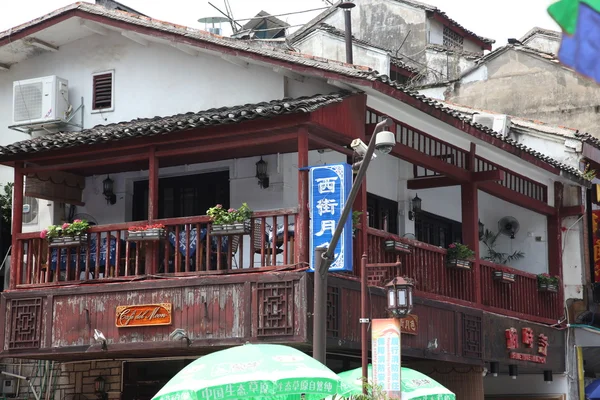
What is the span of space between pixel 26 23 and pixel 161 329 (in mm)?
6349

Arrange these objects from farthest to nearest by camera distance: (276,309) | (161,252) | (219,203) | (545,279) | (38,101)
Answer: (545,279)
(38,101)
(219,203)
(161,252)
(276,309)

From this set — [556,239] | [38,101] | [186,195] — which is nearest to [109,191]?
[186,195]

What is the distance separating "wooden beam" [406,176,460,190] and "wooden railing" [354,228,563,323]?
1.58 metres

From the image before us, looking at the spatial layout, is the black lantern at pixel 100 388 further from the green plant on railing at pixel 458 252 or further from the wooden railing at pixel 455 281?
the green plant on railing at pixel 458 252

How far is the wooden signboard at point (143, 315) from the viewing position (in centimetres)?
1409

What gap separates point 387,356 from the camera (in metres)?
12.2

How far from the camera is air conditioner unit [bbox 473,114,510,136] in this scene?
2227 cm

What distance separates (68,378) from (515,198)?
8.80m

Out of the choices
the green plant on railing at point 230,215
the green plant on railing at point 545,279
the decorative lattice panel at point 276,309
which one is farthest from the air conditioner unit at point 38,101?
the green plant on railing at point 545,279

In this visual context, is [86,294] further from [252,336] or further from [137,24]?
[137,24]

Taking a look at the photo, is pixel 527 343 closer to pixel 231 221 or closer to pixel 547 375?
pixel 547 375

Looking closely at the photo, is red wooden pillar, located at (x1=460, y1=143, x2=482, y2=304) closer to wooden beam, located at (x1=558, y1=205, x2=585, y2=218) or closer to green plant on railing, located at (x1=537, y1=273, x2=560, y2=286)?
green plant on railing, located at (x1=537, y1=273, x2=560, y2=286)

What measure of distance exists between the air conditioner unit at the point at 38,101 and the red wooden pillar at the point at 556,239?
10.0 meters

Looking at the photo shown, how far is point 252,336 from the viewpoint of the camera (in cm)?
1344
